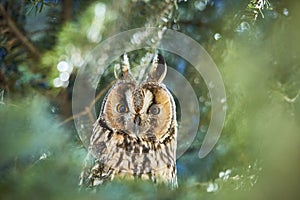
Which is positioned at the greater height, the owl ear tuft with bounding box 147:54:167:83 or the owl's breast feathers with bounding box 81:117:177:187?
the owl ear tuft with bounding box 147:54:167:83

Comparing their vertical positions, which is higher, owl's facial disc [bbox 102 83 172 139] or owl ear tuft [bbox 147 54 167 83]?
owl ear tuft [bbox 147 54 167 83]

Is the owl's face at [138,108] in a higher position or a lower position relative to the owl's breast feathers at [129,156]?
higher

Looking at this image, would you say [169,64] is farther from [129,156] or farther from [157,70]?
[129,156]

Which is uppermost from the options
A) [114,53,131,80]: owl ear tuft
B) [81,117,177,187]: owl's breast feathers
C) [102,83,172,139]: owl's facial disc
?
[114,53,131,80]: owl ear tuft

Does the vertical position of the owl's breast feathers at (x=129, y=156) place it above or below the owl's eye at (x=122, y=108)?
below

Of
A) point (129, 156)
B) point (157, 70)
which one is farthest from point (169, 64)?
point (129, 156)

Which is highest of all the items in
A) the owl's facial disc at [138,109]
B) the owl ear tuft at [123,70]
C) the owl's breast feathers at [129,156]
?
the owl ear tuft at [123,70]
